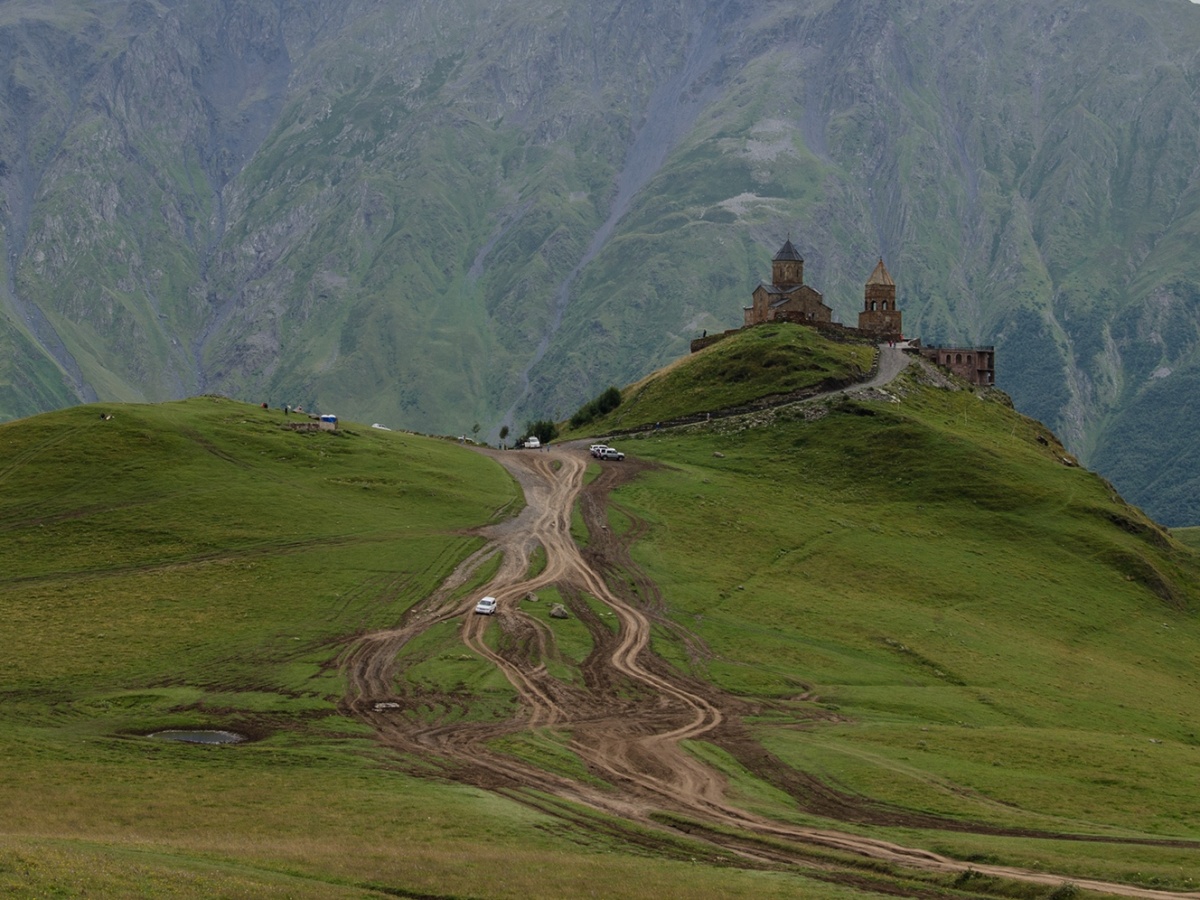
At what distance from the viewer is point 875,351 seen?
191500mm

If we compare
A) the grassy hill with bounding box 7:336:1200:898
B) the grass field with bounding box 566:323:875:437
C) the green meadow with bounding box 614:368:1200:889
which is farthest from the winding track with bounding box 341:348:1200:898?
the grass field with bounding box 566:323:875:437

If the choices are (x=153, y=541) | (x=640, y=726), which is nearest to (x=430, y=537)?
(x=153, y=541)

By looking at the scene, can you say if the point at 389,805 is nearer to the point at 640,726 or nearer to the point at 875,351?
the point at 640,726

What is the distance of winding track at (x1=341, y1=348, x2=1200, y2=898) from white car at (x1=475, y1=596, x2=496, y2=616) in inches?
25.6

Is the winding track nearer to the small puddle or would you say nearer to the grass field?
the small puddle

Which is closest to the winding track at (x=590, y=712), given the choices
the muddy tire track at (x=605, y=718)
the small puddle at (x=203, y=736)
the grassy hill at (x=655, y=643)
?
the muddy tire track at (x=605, y=718)

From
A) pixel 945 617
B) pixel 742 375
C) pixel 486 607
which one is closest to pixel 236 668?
pixel 486 607

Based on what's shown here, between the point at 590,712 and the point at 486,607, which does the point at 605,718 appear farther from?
the point at 486,607

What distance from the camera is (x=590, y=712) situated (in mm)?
85312

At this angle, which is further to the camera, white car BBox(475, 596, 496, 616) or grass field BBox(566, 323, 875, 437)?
grass field BBox(566, 323, 875, 437)

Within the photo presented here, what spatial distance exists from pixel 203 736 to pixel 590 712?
23.3 meters

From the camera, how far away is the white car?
102875 millimetres

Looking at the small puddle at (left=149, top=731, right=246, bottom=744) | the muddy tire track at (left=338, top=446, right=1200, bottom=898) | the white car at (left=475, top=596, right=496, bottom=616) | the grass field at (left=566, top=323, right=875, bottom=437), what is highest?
the grass field at (left=566, top=323, right=875, bottom=437)

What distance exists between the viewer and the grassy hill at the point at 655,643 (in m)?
58.0
